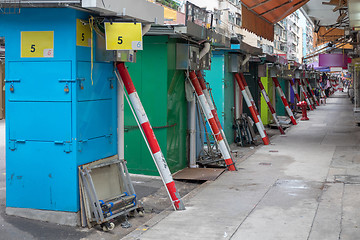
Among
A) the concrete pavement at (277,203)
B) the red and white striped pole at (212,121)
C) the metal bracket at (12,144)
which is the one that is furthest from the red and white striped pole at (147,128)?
the red and white striped pole at (212,121)

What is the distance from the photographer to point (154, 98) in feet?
37.1

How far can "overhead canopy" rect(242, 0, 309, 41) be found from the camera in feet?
45.5

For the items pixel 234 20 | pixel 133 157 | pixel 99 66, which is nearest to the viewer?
pixel 99 66

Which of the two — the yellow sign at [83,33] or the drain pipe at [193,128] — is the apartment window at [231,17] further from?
the yellow sign at [83,33]

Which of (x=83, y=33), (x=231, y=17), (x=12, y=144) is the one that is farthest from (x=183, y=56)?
(x=231, y=17)

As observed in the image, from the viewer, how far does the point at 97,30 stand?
7.69 meters

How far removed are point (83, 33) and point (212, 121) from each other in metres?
5.32

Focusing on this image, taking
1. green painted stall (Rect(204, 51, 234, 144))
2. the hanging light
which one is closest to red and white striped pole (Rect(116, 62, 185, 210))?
the hanging light

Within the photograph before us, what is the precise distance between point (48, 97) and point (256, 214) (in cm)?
378

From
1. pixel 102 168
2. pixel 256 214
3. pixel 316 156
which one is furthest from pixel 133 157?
pixel 316 156

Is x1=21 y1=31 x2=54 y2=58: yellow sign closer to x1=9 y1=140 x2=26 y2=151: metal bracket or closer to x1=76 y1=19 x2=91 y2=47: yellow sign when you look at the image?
x1=76 y1=19 x2=91 y2=47: yellow sign

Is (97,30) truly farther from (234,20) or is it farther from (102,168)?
(234,20)

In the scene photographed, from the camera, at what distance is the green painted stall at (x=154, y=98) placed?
442 inches

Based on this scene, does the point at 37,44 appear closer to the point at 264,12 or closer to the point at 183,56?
the point at 183,56
